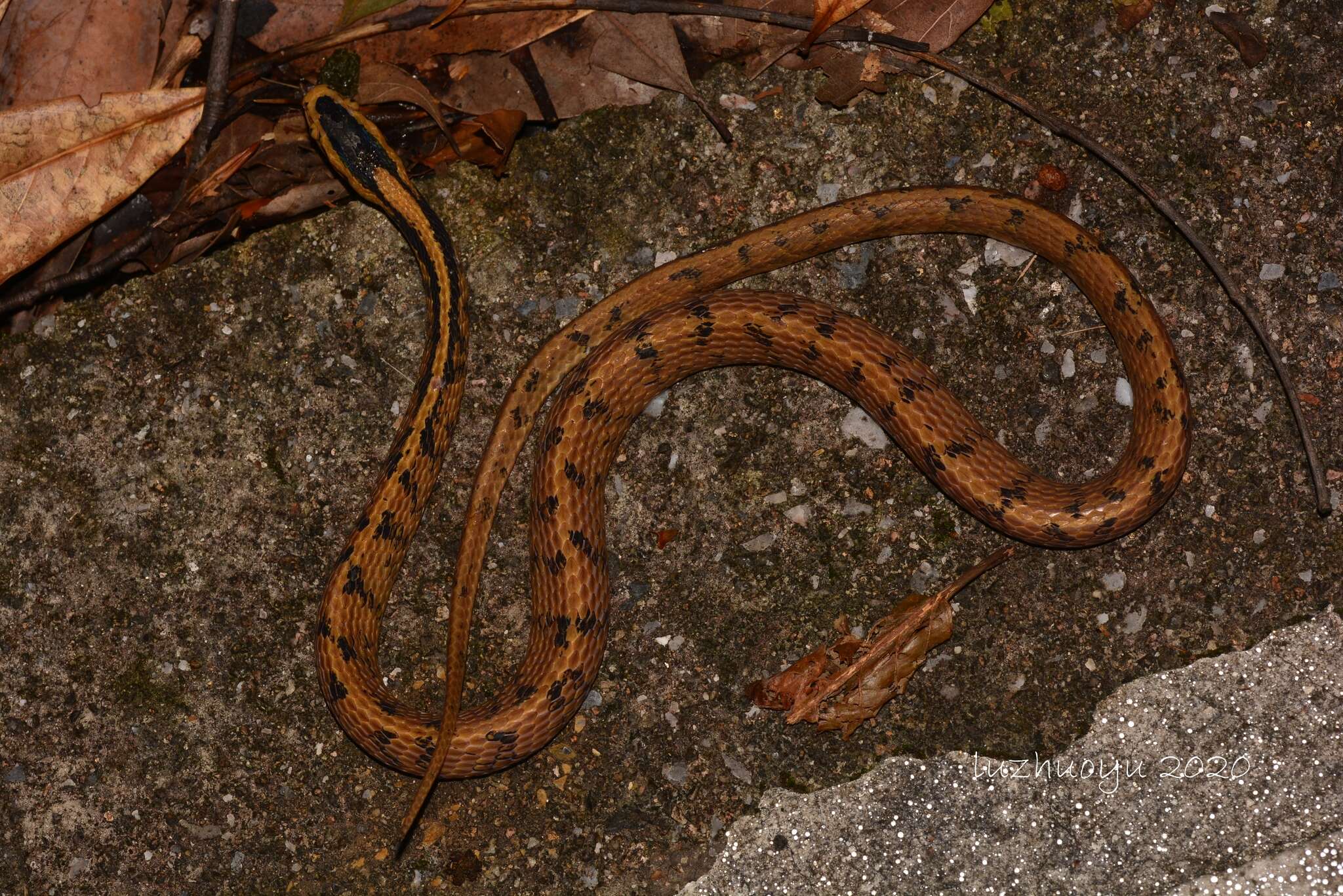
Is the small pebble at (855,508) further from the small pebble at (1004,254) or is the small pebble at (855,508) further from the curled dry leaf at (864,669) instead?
the small pebble at (1004,254)

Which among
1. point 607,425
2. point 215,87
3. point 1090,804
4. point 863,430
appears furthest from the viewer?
point 863,430

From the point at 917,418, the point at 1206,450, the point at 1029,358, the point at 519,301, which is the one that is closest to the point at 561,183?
the point at 519,301

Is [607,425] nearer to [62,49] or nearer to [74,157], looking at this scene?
[74,157]

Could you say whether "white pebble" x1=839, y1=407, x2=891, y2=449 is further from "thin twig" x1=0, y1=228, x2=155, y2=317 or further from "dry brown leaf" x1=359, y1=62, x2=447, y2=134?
"thin twig" x1=0, y1=228, x2=155, y2=317

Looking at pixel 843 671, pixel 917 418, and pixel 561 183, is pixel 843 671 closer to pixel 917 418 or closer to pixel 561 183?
pixel 917 418

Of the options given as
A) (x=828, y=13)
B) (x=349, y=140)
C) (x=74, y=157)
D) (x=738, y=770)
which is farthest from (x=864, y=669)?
(x=74, y=157)

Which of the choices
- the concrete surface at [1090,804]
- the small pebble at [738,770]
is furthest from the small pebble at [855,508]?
the small pebble at [738,770]

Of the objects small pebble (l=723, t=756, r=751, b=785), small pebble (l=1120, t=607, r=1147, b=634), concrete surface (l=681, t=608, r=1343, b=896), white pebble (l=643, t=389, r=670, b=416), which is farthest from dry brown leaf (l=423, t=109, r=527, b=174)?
small pebble (l=1120, t=607, r=1147, b=634)
